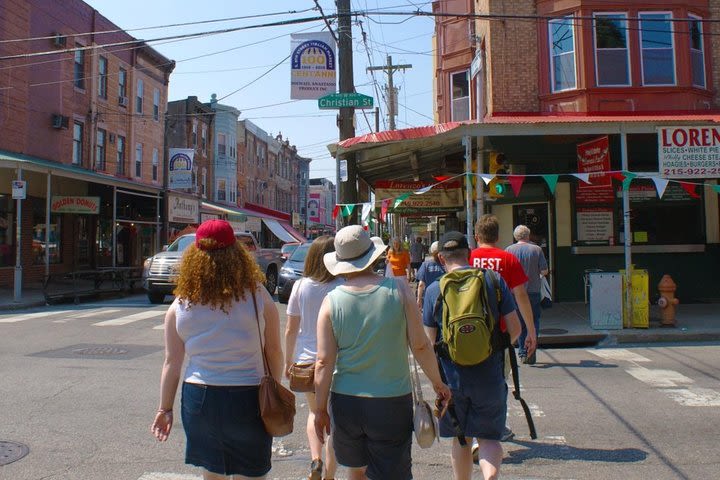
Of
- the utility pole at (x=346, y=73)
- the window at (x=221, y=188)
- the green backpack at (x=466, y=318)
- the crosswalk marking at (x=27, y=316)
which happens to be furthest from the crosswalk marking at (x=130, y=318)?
the window at (x=221, y=188)

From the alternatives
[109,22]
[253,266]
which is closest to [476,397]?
[253,266]

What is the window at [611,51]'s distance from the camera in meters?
14.2

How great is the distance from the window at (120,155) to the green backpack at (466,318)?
26.5 metres

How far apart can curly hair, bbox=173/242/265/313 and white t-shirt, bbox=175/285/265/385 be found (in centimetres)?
4

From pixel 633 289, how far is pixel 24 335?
10864 millimetres

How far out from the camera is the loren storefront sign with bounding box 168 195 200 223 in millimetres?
25984

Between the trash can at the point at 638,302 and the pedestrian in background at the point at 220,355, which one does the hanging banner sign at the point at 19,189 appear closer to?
the trash can at the point at 638,302

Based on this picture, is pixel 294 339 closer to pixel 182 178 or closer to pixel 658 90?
pixel 658 90

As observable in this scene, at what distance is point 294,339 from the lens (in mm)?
4176

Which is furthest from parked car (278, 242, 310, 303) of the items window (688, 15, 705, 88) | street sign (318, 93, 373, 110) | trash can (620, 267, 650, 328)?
window (688, 15, 705, 88)

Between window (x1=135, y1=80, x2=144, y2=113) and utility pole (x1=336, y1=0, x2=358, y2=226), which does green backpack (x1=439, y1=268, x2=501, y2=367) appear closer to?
utility pole (x1=336, y1=0, x2=358, y2=226)

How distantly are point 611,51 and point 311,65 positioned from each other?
7.11 meters

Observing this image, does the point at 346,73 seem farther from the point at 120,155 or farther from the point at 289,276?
the point at 120,155

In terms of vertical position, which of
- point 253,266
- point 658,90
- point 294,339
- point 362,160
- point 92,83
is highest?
point 92,83
